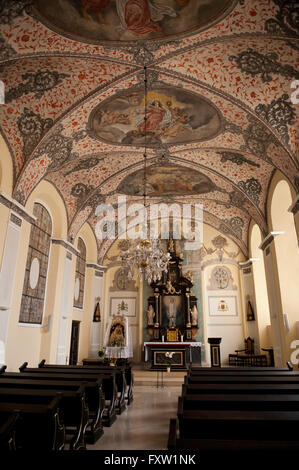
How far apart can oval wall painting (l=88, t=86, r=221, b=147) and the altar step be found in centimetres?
877

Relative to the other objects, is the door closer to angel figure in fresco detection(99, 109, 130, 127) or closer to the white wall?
the white wall

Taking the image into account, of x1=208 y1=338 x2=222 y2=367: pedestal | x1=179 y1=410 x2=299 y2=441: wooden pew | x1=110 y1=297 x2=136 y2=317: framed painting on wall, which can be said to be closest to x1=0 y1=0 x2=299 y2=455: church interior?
x1=179 y1=410 x2=299 y2=441: wooden pew

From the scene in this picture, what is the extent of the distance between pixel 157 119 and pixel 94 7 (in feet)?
12.6

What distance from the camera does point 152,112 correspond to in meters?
9.41

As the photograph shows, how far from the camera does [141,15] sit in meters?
6.44

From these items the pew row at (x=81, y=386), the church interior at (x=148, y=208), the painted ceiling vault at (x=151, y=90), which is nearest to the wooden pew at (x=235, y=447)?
the church interior at (x=148, y=208)

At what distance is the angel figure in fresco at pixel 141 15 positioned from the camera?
6.22 meters

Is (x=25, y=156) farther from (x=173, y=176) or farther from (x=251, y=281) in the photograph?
(x=251, y=281)

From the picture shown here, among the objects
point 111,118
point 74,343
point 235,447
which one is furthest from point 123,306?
point 235,447

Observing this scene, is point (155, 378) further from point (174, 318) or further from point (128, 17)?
point (128, 17)

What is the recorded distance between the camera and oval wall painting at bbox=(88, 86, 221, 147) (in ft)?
29.1

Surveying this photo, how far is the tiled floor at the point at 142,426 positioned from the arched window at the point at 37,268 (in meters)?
4.45
